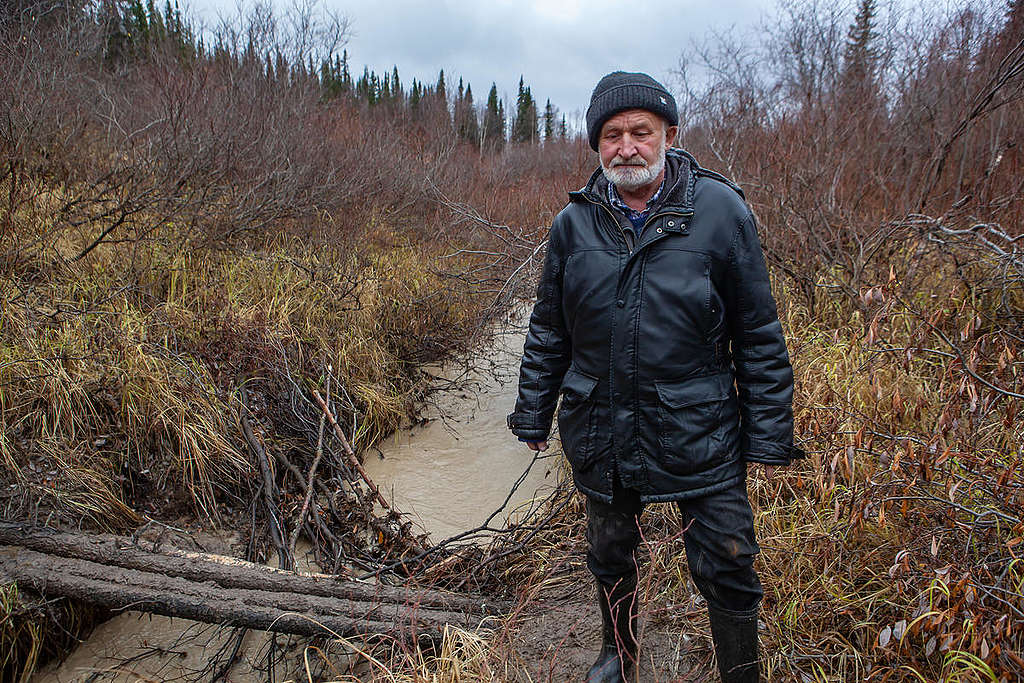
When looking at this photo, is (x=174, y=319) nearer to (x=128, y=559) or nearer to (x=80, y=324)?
(x=80, y=324)

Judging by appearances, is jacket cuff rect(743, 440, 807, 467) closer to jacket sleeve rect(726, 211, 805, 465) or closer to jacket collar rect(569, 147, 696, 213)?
jacket sleeve rect(726, 211, 805, 465)

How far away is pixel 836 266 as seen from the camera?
5.40 meters

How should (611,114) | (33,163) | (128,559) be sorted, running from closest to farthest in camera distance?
(611,114) → (128,559) → (33,163)

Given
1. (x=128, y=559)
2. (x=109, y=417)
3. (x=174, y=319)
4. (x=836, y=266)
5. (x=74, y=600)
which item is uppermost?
(x=836, y=266)

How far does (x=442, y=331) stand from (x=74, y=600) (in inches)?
173

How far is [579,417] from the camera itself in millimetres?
2086

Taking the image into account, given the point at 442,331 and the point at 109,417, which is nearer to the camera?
the point at 109,417

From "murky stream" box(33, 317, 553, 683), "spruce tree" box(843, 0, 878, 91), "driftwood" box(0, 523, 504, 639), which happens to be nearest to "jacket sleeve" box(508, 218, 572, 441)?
"driftwood" box(0, 523, 504, 639)

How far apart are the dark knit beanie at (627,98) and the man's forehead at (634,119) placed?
0.04 feet

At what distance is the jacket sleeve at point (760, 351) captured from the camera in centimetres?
190

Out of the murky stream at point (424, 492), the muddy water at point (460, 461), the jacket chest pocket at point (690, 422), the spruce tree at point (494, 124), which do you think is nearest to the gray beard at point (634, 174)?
the jacket chest pocket at point (690, 422)

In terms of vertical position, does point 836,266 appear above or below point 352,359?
above

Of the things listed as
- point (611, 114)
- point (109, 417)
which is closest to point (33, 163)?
point (109, 417)

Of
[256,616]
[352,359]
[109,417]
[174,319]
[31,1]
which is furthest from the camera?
[31,1]
